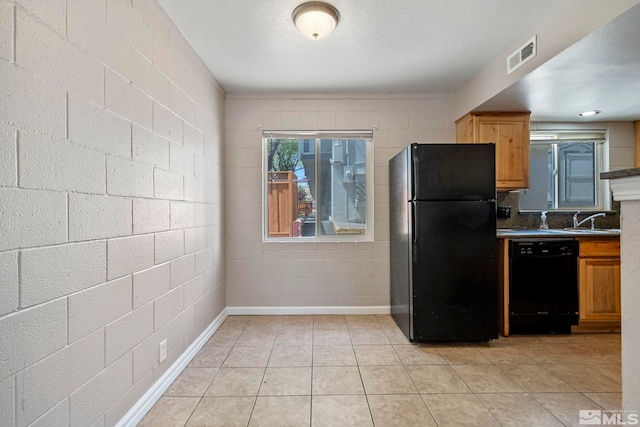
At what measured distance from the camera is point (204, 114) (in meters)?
2.62

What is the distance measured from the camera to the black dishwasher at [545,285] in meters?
2.67

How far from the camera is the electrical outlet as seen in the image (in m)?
1.83

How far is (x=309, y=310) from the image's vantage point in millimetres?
3293

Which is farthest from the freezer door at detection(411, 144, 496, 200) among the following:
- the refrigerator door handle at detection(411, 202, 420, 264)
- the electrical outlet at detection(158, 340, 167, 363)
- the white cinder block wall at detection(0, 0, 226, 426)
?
the electrical outlet at detection(158, 340, 167, 363)

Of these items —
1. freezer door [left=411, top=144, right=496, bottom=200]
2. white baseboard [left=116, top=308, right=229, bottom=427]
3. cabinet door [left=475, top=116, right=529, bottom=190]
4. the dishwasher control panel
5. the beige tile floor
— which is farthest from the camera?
cabinet door [left=475, top=116, right=529, bottom=190]

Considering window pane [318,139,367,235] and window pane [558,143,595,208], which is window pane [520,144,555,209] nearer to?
window pane [558,143,595,208]

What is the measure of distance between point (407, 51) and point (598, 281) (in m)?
2.70

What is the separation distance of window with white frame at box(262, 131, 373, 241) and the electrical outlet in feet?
5.30

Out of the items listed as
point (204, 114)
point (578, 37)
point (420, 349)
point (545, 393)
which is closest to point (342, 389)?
point (420, 349)

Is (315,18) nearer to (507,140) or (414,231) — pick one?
(414,231)

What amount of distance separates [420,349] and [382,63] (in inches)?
98.0

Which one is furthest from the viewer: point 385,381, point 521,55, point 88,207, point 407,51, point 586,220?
point 586,220

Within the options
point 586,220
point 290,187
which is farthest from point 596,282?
point 290,187

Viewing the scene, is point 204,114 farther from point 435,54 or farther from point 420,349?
point 420,349
